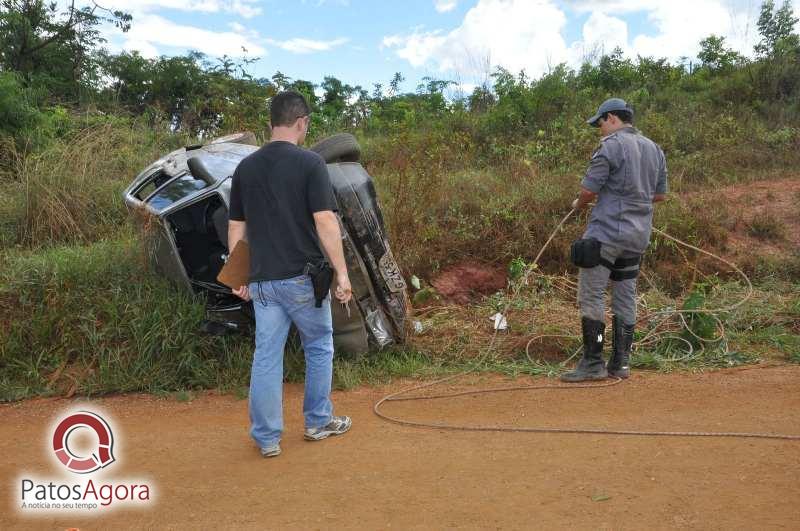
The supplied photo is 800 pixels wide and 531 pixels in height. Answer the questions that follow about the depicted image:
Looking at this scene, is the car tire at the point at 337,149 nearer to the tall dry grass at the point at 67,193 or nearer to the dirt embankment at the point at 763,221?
the tall dry grass at the point at 67,193

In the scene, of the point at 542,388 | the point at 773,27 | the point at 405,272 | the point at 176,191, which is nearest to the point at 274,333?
the point at 542,388

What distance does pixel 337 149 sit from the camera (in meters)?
5.22

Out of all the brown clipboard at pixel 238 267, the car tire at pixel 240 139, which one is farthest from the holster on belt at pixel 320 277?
the car tire at pixel 240 139

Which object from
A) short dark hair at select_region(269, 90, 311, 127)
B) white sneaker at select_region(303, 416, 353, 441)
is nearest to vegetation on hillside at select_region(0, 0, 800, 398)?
white sneaker at select_region(303, 416, 353, 441)

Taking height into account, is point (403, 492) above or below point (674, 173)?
below

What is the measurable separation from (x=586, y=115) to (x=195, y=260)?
8.02 m

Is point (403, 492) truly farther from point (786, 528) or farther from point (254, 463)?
point (786, 528)

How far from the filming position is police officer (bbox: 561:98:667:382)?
473cm

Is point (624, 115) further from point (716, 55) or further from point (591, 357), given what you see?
point (716, 55)

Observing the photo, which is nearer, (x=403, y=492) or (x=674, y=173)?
(x=403, y=492)

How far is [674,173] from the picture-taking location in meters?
9.80

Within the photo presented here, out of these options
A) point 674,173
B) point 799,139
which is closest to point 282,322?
point 674,173

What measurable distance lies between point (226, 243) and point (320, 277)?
1.84 metres

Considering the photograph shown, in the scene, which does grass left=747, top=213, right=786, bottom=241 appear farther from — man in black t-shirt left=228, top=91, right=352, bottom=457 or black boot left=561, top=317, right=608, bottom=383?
man in black t-shirt left=228, top=91, right=352, bottom=457
